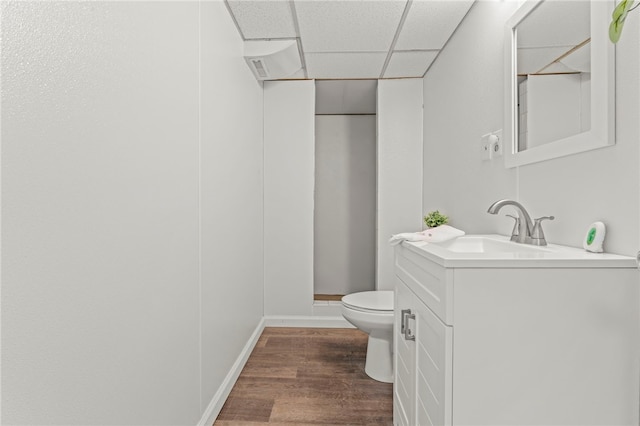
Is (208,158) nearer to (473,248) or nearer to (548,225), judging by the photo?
(473,248)

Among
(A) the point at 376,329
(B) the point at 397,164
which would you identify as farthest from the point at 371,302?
(B) the point at 397,164

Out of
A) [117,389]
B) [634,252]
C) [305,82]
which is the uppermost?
[305,82]


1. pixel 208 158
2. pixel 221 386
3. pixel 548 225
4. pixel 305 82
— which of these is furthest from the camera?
pixel 305 82

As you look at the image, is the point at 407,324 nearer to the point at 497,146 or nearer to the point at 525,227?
the point at 525,227

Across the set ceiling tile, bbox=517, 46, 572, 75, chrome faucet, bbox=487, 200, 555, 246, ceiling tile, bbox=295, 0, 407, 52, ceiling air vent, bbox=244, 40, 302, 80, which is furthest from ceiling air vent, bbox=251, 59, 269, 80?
chrome faucet, bbox=487, 200, 555, 246

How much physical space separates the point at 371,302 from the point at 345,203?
175cm

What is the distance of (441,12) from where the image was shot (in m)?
2.16

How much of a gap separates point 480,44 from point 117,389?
85.9 inches

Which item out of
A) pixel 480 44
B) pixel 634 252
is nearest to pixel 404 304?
pixel 634 252

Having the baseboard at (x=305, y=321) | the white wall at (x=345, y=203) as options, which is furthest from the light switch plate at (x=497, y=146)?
the white wall at (x=345, y=203)

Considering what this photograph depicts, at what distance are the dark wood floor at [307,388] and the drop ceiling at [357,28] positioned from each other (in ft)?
7.04

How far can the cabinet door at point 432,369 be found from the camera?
913 mm

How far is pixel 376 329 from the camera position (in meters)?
2.21

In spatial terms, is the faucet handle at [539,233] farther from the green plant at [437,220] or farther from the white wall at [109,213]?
the white wall at [109,213]
